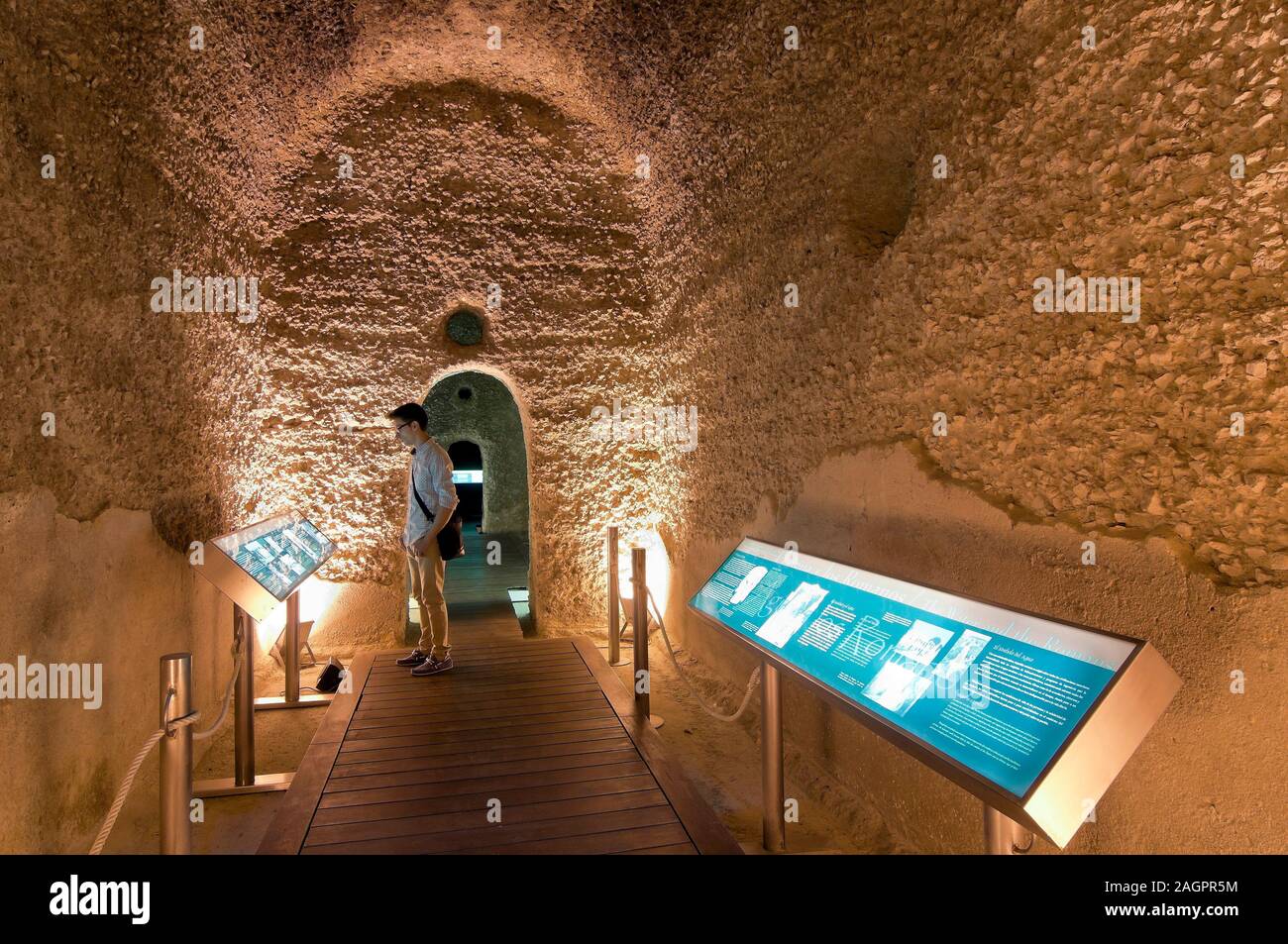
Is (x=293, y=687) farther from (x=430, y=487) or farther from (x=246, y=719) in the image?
(x=430, y=487)

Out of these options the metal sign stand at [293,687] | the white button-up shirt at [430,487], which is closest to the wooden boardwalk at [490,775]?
the metal sign stand at [293,687]

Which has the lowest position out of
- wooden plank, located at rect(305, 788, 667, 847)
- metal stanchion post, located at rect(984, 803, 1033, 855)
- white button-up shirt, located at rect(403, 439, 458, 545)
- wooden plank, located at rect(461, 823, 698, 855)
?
wooden plank, located at rect(461, 823, 698, 855)

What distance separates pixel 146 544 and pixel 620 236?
14.7 feet

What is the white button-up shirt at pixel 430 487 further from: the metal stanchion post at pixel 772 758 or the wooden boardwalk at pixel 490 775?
the metal stanchion post at pixel 772 758

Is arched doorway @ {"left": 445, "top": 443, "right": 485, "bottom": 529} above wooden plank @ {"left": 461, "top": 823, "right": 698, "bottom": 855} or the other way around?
above

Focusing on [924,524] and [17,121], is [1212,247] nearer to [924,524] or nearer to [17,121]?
[924,524]

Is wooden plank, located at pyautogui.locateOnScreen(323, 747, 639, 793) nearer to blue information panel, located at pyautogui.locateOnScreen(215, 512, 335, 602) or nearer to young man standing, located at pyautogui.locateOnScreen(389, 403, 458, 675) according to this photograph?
blue information panel, located at pyautogui.locateOnScreen(215, 512, 335, 602)

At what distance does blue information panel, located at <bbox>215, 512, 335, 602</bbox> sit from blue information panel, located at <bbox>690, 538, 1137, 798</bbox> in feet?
7.89

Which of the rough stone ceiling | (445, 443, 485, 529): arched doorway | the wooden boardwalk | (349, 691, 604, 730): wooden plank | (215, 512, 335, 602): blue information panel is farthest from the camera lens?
(445, 443, 485, 529): arched doorway

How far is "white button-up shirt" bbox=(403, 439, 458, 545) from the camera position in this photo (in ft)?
15.7

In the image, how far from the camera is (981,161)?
271 centimetres

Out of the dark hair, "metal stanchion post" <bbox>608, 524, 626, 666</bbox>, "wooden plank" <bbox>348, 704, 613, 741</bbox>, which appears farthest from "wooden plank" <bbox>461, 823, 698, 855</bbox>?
the dark hair

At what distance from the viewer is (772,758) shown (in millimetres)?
3107

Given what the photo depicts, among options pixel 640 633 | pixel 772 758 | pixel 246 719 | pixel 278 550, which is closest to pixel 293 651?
pixel 278 550
